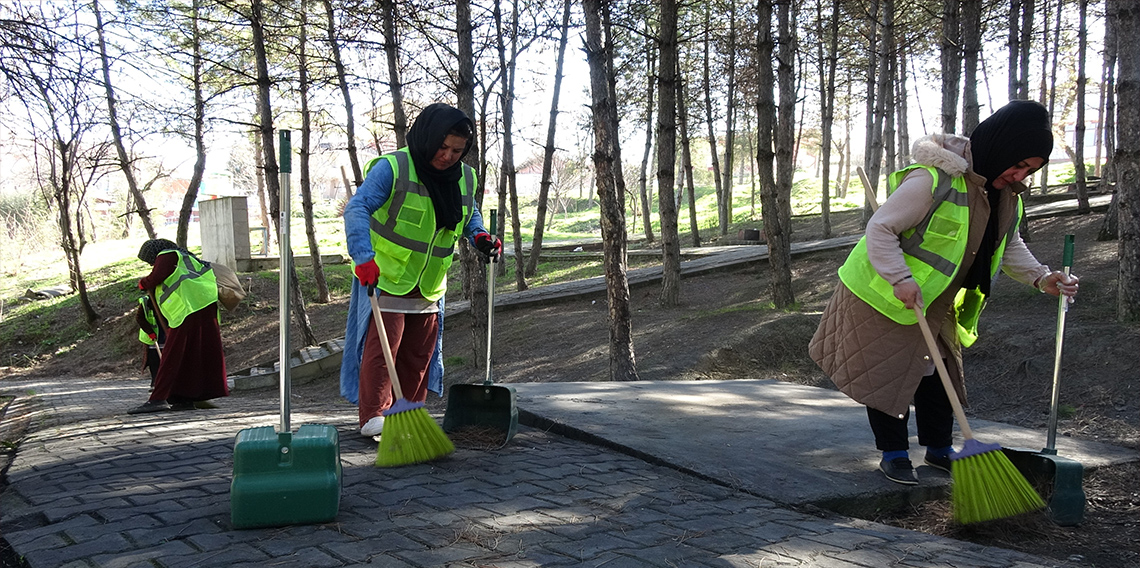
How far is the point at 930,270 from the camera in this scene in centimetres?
383

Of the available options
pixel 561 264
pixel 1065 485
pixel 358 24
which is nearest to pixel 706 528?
pixel 1065 485

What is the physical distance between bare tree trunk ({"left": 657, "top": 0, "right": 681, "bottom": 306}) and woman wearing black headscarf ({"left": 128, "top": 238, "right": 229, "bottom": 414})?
593 cm

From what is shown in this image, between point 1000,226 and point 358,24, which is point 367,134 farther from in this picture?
point 1000,226

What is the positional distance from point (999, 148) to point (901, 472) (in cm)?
158

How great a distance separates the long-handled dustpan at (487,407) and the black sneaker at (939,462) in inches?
87.6

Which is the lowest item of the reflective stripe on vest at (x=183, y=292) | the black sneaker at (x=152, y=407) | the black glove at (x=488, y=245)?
the black sneaker at (x=152, y=407)

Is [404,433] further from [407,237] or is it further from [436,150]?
[436,150]

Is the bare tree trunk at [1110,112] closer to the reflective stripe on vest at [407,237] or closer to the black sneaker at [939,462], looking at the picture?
the black sneaker at [939,462]

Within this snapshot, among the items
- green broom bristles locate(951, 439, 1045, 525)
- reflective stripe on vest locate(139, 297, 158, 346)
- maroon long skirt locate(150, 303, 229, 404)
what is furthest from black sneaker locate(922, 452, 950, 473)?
reflective stripe on vest locate(139, 297, 158, 346)

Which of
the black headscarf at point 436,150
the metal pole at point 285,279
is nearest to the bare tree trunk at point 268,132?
the black headscarf at point 436,150

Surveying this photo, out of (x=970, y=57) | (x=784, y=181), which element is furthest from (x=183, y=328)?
(x=970, y=57)

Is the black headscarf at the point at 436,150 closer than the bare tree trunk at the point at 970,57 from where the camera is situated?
Yes

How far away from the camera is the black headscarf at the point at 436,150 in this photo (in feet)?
14.5

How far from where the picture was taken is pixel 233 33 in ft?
53.5
